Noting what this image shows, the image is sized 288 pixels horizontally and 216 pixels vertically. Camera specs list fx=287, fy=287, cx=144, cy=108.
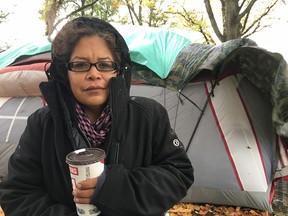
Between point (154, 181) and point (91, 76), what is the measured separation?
552 millimetres

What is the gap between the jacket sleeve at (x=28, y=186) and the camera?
128cm

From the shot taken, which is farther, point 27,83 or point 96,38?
point 27,83

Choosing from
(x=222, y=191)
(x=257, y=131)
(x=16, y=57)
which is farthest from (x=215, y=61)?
(x=16, y=57)

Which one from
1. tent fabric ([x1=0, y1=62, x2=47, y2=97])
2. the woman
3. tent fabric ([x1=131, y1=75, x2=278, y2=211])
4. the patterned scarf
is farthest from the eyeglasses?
tent fabric ([x1=0, y1=62, x2=47, y2=97])

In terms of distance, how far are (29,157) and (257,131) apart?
10.1 ft

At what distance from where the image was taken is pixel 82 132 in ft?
4.45

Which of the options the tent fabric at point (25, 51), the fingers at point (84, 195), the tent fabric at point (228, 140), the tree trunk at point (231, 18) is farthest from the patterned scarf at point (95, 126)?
the tree trunk at point (231, 18)

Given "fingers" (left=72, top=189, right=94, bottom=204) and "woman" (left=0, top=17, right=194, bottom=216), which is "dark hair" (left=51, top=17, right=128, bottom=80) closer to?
"woman" (left=0, top=17, right=194, bottom=216)

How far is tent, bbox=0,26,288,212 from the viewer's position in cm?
338

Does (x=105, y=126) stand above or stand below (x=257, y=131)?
above

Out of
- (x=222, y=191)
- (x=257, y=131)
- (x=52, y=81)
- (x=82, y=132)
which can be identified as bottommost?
(x=222, y=191)

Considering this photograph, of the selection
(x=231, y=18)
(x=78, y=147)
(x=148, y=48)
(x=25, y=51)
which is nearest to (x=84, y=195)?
(x=78, y=147)

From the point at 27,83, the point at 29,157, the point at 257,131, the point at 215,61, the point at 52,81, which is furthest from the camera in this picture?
the point at 27,83

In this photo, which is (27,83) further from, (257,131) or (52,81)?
(257,131)
